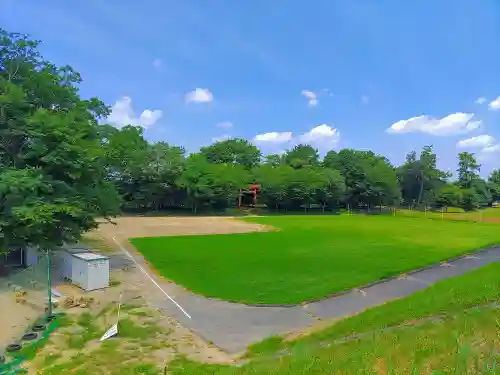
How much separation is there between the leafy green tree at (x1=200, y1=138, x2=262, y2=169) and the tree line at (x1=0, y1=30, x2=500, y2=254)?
0.25m

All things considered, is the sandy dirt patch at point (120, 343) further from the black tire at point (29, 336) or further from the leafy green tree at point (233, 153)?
the leafy green tree at point (233, 153)

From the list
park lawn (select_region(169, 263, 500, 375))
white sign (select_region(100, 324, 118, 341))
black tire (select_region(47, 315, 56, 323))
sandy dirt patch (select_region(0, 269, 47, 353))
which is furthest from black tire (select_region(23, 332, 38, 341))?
park lawn (select_region(169, 263, 500, 375))

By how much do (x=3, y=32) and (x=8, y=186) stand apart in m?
7.98

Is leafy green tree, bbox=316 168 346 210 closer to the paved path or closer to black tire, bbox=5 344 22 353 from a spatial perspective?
the paved path

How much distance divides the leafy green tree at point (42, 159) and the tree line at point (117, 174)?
0.04m

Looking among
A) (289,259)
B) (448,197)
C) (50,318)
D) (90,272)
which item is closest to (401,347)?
(50,318)

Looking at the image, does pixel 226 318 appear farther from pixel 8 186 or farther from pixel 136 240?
pixel 136 240

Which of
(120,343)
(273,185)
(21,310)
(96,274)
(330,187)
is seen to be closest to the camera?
(120,343)

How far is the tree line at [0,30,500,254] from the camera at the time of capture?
46.8ft

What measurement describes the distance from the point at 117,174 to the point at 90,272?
3926cm

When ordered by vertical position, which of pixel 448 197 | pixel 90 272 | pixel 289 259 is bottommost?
pixel 289 259

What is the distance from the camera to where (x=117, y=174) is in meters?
50.2

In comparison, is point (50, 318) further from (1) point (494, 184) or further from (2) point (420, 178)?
(1) point (494, 184)

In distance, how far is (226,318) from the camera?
10.8m
